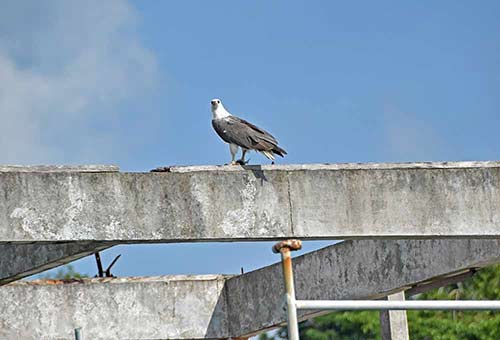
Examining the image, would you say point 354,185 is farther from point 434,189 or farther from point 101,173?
point 101,173

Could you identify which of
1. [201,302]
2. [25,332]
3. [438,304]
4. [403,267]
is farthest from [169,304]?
[438,304]

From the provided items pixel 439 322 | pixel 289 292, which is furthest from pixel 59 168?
pixel 439 322

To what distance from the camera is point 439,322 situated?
34.0 meters

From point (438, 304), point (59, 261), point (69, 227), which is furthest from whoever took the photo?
point (59, 261)

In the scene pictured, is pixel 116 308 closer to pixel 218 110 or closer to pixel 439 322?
pixel 218 110

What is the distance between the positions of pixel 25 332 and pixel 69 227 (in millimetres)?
5018

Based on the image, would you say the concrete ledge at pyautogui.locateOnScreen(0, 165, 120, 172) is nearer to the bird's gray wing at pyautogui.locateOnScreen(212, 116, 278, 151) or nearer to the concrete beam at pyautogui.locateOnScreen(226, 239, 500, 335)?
the bird's gray wing at pyautogui.locateOnScreen(212, 116, 278, 151)

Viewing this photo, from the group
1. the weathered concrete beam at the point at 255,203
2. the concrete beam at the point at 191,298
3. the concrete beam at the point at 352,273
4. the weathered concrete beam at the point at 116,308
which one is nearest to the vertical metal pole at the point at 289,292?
the weathered concrete beam at the point at 255,203

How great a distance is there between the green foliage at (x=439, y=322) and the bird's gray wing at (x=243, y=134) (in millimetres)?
15902

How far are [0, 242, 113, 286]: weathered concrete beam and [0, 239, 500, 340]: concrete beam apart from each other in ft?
7.62

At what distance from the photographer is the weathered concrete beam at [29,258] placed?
12547mm

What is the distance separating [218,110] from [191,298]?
3532 millimetres

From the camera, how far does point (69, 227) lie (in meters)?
10.8

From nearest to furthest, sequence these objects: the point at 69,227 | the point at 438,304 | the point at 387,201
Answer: the point at 438,304 → the point at 69,227 → the point at 387,201
